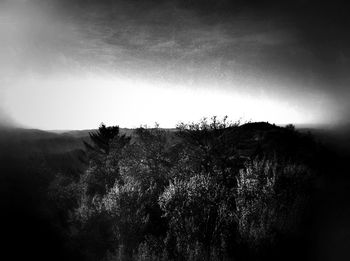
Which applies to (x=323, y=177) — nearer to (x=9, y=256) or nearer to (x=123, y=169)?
(x=123, y=169)

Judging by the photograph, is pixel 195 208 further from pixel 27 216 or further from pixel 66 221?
pixel 27 216

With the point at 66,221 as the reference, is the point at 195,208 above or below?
above

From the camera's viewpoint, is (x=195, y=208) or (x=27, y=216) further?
(x=27, y=216)

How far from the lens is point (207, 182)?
52406mm

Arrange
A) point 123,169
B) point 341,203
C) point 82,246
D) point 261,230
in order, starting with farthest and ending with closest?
point 123,169 < point 341,203 < point 82,246 < point 261,230

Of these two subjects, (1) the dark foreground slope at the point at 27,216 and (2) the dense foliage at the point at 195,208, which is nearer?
(2) the dense foliage at the point at 195,208

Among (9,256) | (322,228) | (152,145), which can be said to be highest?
(152,145)

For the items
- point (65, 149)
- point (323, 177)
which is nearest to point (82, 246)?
point (323, 177)

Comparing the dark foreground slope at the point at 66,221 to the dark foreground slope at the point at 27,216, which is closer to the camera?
the dark foreground slope at the point at 66,221

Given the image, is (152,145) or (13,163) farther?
(13,163)

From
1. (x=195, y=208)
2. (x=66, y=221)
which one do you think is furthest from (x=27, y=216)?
(x=195, y=208)

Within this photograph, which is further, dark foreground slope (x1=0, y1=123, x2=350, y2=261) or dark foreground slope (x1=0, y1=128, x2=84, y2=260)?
dark foreground slope (x1=0, y1=128, x2=84, y2=260)

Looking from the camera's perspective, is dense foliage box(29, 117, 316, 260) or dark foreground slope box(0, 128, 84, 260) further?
dark foreground slope box(0, 128, 84, 260)

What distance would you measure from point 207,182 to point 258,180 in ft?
27.6
